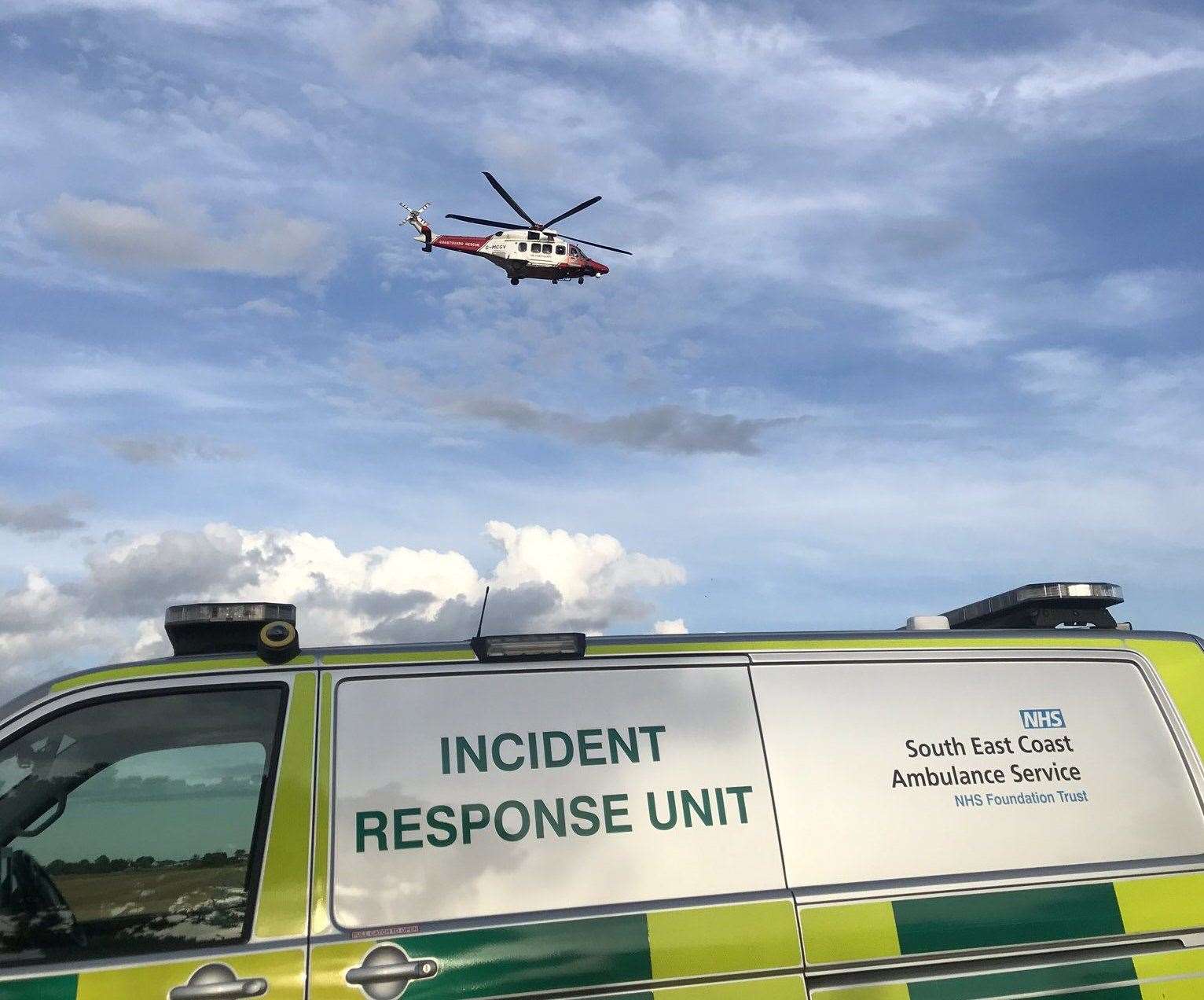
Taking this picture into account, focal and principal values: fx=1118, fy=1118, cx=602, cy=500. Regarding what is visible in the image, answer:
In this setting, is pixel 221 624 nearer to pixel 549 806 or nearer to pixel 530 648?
pixel 530 648

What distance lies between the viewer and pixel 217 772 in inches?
130

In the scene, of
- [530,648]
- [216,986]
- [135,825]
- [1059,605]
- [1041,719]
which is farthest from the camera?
[1059,605]

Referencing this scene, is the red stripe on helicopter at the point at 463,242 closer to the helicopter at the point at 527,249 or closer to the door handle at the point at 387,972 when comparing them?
the helicopter at the point at 527,249

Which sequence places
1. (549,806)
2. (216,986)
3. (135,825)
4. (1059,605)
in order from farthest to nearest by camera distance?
(1059,605), (549,806), (135,825), (216,986)

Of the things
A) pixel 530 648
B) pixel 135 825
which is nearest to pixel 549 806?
pixel 530 648

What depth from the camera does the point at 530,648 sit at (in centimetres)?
358

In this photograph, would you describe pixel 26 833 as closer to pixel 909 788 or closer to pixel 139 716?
pixel 139 716

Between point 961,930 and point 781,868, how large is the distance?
23.6 inches

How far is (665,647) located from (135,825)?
1.69 meters

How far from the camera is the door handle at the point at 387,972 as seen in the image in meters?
3.06

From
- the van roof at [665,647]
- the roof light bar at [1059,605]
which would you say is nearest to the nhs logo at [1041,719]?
the van roof at [665,647]

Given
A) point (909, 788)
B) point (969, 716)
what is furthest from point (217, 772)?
point (969, 716)

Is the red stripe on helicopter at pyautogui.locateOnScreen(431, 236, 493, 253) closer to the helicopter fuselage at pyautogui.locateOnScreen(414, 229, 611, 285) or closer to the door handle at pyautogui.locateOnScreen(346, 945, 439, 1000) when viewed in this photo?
the helicopter fuselage at pyautogui.locateOnScreen(414, 229, 611, 285)

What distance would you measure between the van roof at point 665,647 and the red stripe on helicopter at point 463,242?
37.5 m
